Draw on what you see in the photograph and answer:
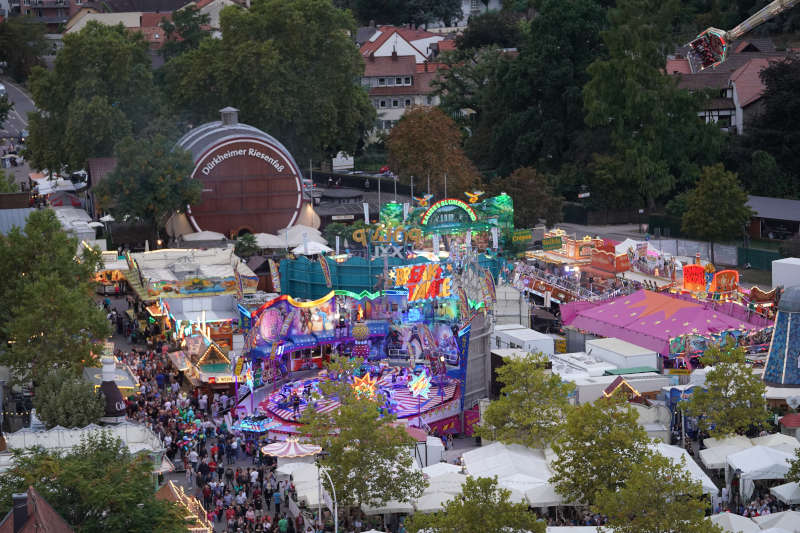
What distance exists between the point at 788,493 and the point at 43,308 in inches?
985

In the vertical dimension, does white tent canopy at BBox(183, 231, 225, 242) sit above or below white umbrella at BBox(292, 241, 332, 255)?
above

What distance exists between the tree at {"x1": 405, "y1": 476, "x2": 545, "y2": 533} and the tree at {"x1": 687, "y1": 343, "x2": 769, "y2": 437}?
10.5 meters

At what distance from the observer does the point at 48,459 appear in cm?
3050

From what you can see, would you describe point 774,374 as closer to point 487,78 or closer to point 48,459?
point 48,459

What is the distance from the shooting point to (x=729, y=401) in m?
40.4

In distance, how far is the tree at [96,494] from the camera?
1145 inches

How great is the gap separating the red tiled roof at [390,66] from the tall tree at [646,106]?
40834 millimetres

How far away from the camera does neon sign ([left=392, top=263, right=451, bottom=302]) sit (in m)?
51.2

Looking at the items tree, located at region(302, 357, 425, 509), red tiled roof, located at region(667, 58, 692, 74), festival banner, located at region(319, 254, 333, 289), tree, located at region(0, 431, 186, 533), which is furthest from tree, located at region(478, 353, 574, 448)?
red tiled roof, located at region(667, 58, 692, 74)

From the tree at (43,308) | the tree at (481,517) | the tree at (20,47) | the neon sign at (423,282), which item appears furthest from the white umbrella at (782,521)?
the tree at (20,47)

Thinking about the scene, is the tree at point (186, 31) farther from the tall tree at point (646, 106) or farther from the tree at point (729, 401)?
the tree at point (729, 401)

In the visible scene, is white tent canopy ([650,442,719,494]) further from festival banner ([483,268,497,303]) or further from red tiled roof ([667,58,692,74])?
red tiled roof ([667,58,692,74])

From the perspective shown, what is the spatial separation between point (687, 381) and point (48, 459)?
77.9ft

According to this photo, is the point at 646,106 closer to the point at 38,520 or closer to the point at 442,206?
the point at 442,206
